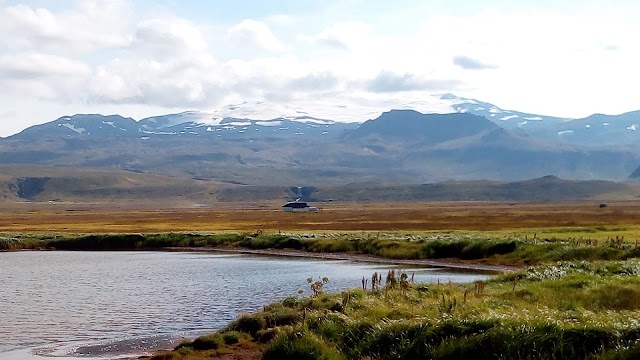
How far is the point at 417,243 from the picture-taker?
60.8 m

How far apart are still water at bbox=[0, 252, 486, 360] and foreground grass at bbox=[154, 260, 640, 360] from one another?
4.41m

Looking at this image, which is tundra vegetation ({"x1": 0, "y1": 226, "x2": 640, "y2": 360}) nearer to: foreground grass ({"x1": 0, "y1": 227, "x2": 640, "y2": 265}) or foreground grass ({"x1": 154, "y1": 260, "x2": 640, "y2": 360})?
foreground grass ({"x1": 154, "y1": 260, "x2": 640, "y2": 360})

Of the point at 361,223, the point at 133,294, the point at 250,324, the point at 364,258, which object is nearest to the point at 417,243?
the point at 364,258

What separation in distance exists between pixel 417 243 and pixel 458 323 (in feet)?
137

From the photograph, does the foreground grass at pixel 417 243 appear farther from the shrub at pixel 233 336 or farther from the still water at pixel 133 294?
the shrub at pixel 233 336

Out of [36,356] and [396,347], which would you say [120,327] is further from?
[396,347]

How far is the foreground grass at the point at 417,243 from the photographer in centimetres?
4859

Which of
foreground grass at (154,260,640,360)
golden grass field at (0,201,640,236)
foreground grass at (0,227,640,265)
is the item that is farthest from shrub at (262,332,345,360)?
golden grass field at (0,201,640,236)

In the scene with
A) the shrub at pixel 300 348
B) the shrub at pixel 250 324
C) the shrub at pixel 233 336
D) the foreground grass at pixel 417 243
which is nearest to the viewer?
the shrub at pixel 300 348

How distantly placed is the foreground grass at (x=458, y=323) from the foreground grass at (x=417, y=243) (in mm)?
20120

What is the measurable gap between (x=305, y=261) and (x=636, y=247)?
24.4 meters

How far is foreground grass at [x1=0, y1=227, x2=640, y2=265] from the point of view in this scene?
4859cm

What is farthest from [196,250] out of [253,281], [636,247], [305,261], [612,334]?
[612,334]

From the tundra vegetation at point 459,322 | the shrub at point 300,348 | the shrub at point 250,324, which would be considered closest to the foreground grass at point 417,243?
the tundra vegetation at point 459,322
